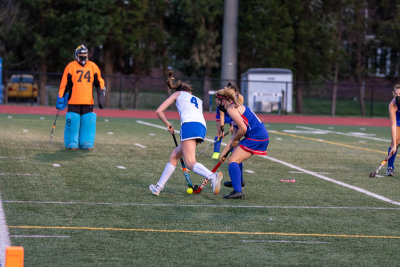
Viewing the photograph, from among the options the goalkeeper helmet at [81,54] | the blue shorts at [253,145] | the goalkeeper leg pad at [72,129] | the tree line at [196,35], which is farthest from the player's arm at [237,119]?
the tree line at [196,35]

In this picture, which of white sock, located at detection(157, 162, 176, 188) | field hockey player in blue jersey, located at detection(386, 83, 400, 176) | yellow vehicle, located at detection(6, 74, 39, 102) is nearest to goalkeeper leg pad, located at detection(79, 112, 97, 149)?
white sock, located at detection(157, 162, 176, 188)

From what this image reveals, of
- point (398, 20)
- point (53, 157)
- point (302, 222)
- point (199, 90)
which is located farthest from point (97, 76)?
point (398, 20)

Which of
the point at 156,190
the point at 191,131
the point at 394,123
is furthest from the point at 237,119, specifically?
the point at 394,123

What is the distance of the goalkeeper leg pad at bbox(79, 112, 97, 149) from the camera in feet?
48.0

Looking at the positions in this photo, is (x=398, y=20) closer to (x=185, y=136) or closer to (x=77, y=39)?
(x=77, y=39)

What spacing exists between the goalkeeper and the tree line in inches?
780

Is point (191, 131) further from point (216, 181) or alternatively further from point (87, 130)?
point (87, 130)

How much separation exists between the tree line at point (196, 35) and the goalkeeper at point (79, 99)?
65.0 feet

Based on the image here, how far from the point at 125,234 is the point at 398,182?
6.30 m

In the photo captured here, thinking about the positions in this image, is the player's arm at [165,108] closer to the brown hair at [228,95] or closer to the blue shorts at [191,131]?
the blue shorts at [191,131]

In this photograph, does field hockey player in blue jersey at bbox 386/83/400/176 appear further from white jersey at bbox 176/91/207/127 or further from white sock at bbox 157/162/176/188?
white sock at bbox 157/162/176/188

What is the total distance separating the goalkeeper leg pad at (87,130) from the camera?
48.0 feet

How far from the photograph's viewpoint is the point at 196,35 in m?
37.4

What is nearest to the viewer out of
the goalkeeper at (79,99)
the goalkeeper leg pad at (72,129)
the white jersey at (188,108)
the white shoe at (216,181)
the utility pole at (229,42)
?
the white shoe at (216,181)
